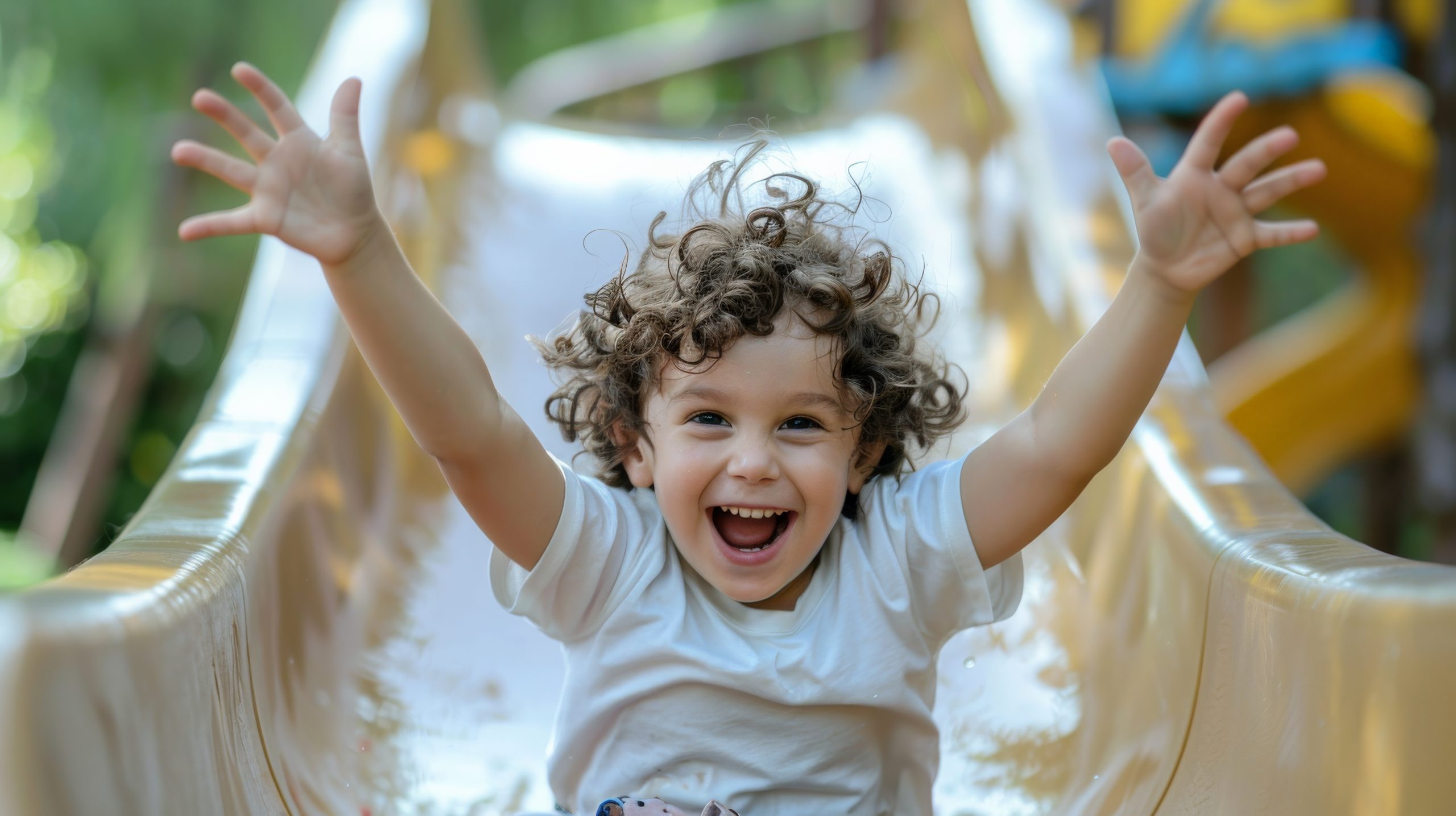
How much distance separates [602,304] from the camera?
114 centimetres

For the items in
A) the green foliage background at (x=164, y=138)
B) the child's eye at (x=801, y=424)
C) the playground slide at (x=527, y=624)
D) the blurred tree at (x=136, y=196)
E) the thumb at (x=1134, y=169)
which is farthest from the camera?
the green foliage background at (x=164, y=138)

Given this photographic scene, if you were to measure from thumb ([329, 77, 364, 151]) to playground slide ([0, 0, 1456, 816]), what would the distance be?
307mm

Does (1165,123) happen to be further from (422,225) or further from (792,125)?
(422,225)

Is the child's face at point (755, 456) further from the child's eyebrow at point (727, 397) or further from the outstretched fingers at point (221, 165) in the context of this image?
the outstretched fingers at point (221, 165)

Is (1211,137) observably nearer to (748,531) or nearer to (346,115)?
(748,531)

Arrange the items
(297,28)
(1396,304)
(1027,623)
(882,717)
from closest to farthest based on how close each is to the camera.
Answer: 1. (882,717)
2. (1027,623)
3. (1396,304)
4. (297,28)

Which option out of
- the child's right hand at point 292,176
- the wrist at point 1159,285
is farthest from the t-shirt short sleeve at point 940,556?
the child's right hand at point 292,176

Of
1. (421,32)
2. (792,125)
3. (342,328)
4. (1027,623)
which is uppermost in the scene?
(421,32)

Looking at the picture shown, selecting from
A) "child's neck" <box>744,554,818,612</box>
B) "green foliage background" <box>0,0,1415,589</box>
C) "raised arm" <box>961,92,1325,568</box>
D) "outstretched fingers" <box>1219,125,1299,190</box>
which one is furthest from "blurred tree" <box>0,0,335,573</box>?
"outstretched fingers" <box>1219,125,1299,190</box>

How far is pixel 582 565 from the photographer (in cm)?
107

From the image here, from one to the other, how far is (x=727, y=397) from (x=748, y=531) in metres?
0.11

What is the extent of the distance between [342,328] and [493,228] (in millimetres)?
610

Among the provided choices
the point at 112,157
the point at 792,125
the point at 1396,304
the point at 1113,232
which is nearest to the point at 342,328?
the point at 1113,232

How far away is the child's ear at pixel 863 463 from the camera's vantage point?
43.6 inches
